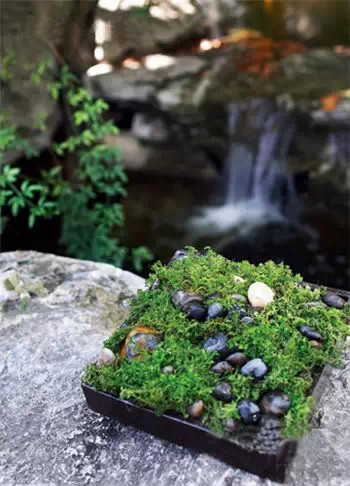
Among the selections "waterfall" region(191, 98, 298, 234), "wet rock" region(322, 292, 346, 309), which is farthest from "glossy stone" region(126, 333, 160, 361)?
"waterfall" region(191, 98, 298, 234)

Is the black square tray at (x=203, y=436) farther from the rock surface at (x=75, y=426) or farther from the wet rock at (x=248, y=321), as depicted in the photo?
the wet rock at (x=248, y=321)

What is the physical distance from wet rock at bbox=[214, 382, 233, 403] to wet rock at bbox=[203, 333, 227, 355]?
11cm

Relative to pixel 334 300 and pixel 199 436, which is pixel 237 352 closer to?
pixel 199 436

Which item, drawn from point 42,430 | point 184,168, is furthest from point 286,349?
point 184,168

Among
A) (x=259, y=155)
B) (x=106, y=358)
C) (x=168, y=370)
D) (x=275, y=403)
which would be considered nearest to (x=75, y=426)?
(x=106, y=358)

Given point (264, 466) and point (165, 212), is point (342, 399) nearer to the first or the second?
point (264, 466)

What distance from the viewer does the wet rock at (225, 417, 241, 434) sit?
1192 mm

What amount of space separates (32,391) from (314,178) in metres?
4.23

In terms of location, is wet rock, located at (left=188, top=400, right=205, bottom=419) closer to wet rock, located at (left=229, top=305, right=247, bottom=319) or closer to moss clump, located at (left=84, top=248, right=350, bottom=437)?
moss clump, located at (left=84, top=248, right=350, bottom=437)

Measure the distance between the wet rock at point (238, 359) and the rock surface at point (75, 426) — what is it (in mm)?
224

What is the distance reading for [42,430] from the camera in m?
1.47

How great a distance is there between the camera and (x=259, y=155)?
5.45 meters

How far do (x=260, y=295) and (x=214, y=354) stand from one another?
23 centimetres

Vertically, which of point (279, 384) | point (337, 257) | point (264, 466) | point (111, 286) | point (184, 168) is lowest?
point (337, 257)
